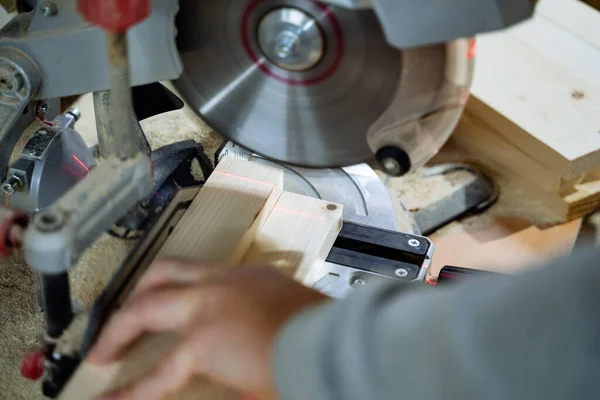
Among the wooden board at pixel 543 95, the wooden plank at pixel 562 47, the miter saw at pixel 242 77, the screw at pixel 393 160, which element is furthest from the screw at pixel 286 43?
the wooden plank at pixel 562 47

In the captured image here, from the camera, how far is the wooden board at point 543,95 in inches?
75.6

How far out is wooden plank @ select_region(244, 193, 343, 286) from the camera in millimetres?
1189

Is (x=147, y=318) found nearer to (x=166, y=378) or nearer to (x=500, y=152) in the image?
(x=166, y=378)

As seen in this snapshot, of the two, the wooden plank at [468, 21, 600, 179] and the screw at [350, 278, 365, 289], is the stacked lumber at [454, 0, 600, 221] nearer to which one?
the wooden plank at [468, 21, 600, 179]

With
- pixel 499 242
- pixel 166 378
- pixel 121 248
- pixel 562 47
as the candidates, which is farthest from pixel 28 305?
pixel 562 47

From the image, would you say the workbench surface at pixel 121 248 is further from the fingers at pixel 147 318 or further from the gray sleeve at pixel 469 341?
the gray sleeve at pixel 469 341

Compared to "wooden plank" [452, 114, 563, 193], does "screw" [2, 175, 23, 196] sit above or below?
above

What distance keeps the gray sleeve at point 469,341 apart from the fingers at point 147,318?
27 cm

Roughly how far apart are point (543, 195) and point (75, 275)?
123cm

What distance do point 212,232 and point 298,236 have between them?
0.46ft

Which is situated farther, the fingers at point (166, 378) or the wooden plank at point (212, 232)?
the wooden plank at point (212, 232)

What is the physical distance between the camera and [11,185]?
4.44ft

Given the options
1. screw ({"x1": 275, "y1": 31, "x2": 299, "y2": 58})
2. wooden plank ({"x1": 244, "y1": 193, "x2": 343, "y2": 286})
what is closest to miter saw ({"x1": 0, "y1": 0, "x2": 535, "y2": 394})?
screw ({"x1": 275, "y1": 31, "x2": 299, "y2": 58})

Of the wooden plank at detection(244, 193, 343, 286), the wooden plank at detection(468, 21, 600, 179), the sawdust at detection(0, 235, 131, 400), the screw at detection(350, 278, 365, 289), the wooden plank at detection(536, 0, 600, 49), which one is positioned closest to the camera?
the wooden plank at detection(244, 193, 343, 286)
